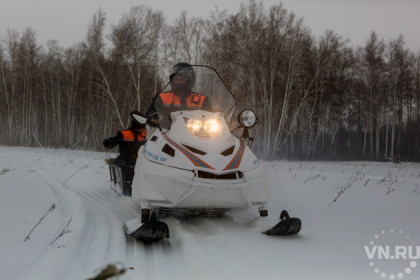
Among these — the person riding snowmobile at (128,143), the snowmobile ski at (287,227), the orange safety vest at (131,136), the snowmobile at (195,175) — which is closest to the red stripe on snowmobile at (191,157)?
the snowmobile at (195,175)

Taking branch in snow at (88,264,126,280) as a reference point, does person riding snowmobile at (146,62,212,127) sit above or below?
above

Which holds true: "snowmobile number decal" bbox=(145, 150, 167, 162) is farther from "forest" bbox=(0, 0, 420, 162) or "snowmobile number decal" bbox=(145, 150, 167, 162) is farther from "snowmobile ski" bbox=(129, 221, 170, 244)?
"forest" bbox=(0, 0, 420, 162)

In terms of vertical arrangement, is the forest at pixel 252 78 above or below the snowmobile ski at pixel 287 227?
above

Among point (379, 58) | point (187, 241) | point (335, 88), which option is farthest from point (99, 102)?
point (187, 241)

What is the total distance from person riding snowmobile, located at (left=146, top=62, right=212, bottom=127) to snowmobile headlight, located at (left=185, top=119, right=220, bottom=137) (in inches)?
26.5

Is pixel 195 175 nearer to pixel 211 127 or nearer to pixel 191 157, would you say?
pixel 191 157

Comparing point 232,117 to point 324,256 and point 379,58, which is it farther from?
point 379,58

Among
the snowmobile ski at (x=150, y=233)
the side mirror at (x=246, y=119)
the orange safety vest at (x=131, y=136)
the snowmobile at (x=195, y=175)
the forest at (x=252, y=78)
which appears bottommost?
the snowmobile ski at (x=150, y=233)

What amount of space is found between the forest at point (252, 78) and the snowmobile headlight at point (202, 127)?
15451 millimetres

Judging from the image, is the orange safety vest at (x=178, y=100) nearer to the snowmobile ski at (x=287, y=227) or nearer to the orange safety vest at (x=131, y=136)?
the orange safety vest at (x=131, y=136)

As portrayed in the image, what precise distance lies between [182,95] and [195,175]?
1582mm

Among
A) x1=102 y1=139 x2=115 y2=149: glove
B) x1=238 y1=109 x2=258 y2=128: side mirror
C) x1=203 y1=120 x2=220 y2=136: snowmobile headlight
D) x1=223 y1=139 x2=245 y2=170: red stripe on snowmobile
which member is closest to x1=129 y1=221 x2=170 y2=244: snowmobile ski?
x1=223 y1=139 x2=245 y2=170: red stripe on snowmobile

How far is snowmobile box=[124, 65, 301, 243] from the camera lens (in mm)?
3164

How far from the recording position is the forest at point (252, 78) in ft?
67.2
